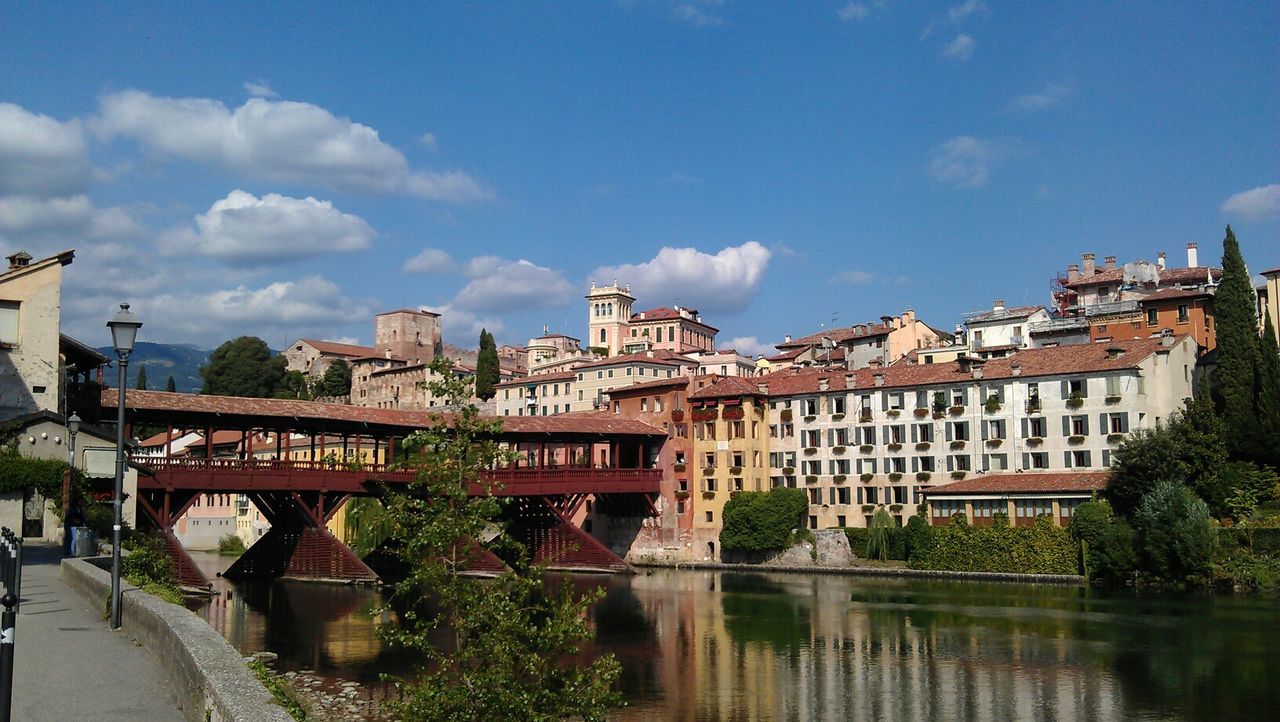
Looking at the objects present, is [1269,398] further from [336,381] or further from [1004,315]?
[336,381]

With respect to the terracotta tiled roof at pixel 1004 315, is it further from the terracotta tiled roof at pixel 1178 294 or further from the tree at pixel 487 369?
the tree at pixel 487 369

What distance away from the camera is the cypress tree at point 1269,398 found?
48.3 metres

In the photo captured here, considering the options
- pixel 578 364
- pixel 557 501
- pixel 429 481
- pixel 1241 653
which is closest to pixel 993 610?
pixel 1241 653

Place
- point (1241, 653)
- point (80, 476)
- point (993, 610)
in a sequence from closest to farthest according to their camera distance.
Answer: point (1241, 653) → point (80, 476) → point (993, 610)

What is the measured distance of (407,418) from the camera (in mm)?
56594

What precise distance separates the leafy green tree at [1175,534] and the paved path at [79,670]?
4007 cm

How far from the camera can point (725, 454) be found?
64.9 meters

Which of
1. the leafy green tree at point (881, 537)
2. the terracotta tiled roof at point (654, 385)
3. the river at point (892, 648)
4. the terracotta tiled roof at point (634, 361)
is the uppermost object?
the terracotta tiled roof at point (634, 361)

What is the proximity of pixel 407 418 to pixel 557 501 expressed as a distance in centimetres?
1081

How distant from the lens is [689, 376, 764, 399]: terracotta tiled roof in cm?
6488

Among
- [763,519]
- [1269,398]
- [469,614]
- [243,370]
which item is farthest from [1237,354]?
[243,370]

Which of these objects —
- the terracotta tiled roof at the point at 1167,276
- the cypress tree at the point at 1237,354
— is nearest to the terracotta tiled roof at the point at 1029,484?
the cypress tree at the point at 1237,354

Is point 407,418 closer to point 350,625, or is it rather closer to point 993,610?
point 350,625

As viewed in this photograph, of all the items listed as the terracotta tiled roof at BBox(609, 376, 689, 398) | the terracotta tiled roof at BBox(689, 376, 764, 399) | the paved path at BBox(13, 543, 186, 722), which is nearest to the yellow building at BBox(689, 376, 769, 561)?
the terracotta tiled roof at BBox(689, 376, 764, 399)
